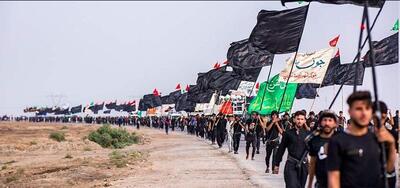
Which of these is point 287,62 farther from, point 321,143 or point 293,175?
point 321,143

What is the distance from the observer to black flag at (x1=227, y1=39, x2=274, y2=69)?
23.2m

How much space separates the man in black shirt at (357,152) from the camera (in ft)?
17.3

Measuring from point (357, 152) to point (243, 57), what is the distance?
18.8m

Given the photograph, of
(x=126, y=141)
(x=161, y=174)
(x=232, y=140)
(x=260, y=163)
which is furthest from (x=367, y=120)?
(x=126, y=141)

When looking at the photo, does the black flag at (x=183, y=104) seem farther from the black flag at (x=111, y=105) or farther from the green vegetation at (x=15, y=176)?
the black flag at (x=111, y=105)

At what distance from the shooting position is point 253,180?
48.0 feet

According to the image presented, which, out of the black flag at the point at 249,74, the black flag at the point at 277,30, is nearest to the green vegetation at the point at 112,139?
the black flag at the point at 249,74

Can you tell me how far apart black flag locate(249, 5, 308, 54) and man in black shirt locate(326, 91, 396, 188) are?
832cm

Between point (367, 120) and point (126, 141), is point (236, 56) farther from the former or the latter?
point (126, 141)

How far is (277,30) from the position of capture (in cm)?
1367

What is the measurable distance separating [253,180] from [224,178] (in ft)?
3.48

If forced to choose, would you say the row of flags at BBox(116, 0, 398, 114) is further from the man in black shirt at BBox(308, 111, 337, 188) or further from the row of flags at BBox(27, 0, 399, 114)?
the man in black shirt at BBox(308, 111, 337, 188)

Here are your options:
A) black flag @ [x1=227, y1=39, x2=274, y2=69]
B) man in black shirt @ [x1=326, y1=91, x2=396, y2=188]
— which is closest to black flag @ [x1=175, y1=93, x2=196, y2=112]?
black flag @ [x1=227, y1=39, x2=274, y2=69]

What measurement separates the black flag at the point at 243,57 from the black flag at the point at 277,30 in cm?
897
